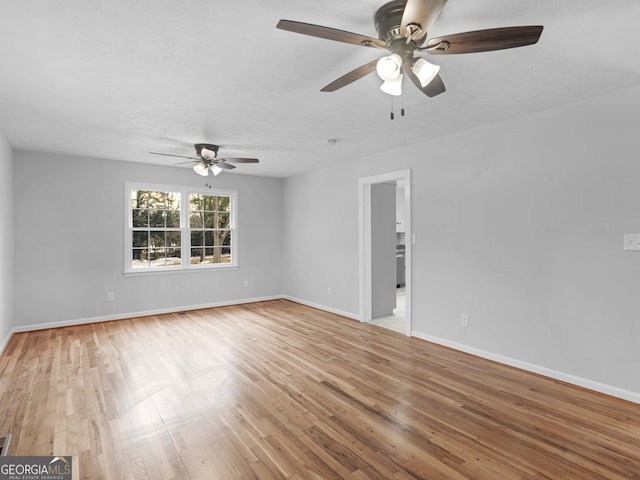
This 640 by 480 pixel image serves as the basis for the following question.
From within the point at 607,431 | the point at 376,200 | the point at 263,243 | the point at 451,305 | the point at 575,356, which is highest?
the point at 376,200

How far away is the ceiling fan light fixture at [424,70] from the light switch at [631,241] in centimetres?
229

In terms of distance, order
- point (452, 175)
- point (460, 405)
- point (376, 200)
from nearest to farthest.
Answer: point (460, 405), point (452, 175), point (376, 200)

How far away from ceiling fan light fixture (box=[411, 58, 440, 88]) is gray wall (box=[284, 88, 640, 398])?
6.85 feet

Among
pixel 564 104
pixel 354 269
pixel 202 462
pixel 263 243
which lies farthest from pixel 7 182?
pixel 564 104

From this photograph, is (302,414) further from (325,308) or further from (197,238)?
(197,238)

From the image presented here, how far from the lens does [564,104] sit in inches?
123

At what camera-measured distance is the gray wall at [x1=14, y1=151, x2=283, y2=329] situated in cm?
483

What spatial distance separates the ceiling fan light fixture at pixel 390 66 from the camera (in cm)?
175

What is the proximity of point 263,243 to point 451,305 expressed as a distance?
4.09 metres

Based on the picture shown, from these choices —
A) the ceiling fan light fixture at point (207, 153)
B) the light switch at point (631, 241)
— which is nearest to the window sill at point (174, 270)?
the ceiling fan light fixture at point (207, 153)

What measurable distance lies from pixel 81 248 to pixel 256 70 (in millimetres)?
4391

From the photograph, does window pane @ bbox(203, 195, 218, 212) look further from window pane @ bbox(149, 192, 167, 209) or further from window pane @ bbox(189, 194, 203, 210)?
window pane @ bbox(149, 192, 167, 209)

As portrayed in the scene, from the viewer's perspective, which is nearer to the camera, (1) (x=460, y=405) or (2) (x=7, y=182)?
(1) (x=460, y=405)

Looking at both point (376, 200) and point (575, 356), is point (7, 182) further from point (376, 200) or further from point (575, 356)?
point (575, 356)
